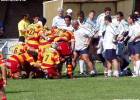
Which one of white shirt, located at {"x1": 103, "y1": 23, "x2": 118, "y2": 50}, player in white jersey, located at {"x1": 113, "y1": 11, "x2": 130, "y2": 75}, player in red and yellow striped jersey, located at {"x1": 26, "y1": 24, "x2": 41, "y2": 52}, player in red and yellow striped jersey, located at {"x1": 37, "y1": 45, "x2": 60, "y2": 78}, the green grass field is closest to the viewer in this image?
the green grass field

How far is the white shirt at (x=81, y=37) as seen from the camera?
22.4 meters

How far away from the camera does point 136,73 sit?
871 inches

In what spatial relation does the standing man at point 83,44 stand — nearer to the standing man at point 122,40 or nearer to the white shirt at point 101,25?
the white shirt at point 101,25

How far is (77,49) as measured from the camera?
74.6 ft

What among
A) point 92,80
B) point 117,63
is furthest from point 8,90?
point 117,63

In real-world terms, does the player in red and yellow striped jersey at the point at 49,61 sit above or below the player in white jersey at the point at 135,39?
below

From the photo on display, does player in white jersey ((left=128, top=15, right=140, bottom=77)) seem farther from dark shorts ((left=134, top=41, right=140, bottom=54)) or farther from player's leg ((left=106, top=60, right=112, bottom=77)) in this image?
player's leg ((left=106, top=60, right=112, bottom=77))

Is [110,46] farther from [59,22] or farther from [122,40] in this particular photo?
[59,22]

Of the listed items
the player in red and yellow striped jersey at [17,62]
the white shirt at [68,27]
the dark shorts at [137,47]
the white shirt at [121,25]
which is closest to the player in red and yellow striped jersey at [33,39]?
the player in red and yellow striped jersey at [17,62]

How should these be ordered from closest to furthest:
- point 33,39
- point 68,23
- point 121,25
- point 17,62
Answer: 1. point 17,62
2. point 33,39
3. point 121,25
4. point 68,23

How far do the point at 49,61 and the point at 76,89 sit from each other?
303cm

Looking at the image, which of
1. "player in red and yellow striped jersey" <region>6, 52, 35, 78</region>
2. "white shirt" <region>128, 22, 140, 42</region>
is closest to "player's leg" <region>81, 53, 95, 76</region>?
"white shirt" <region>128, 22, 140, 42</region>

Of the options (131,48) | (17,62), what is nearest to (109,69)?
(131,48)

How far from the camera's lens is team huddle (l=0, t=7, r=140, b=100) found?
21453 millimetres
